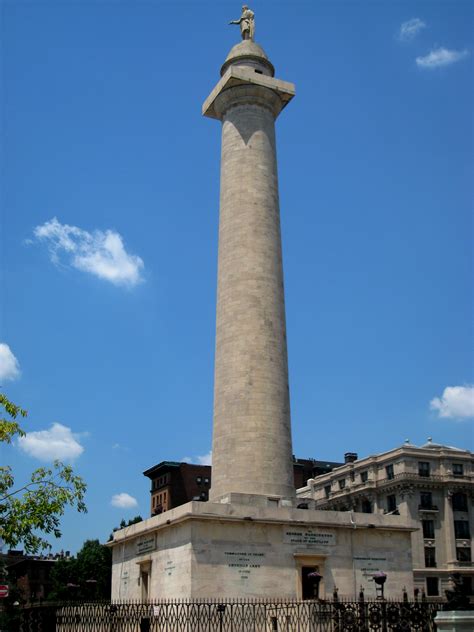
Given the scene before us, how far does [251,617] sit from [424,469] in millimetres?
54280

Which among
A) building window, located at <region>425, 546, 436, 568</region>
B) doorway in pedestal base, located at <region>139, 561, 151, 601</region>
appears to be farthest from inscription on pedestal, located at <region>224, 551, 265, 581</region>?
building window, located at <region>425, 546, 436, 568</region>

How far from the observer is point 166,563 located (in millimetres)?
29844

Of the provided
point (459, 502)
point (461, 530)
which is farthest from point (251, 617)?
point (459, 502)

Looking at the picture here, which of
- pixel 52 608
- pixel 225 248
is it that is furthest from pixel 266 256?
pixel 52 608

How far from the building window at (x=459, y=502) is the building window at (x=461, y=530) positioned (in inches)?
50.4

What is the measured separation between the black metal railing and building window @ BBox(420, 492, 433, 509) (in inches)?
2019

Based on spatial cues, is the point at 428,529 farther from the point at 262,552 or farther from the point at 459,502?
the point at 262,552

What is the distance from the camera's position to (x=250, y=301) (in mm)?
33844

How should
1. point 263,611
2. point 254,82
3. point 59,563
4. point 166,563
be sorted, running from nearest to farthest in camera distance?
point 263,611
point 166,563
point 254,82
point 59,563

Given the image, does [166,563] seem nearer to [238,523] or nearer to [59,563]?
[238,523]

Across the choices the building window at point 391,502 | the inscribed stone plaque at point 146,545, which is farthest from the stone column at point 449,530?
the inscribed stone plaque at point 146,545

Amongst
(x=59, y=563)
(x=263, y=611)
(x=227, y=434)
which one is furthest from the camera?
(x=59, y=563)

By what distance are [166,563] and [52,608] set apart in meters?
6.55

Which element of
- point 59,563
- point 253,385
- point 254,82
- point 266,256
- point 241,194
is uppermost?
point 254,82
